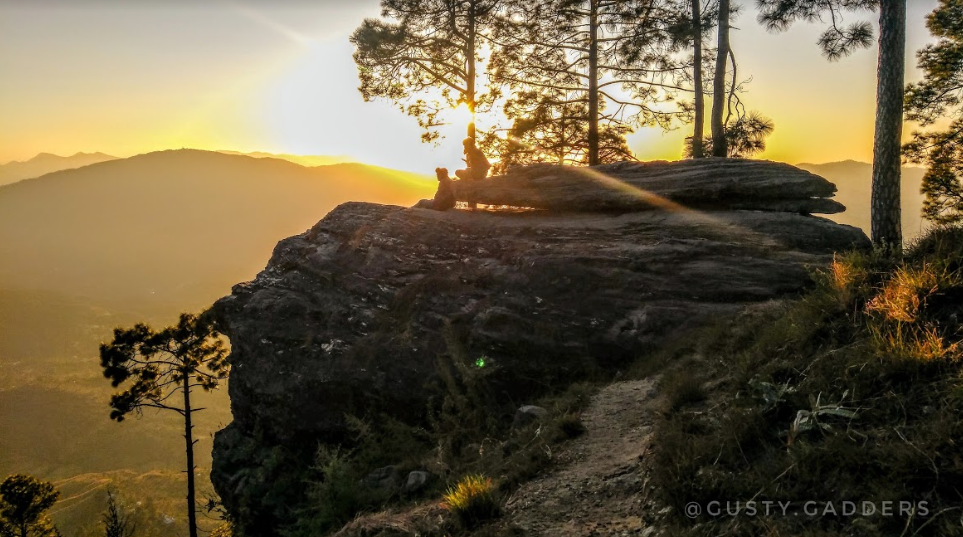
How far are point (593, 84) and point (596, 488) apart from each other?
19642 mm

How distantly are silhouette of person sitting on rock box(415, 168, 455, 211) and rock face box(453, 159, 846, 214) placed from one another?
12.3 inches

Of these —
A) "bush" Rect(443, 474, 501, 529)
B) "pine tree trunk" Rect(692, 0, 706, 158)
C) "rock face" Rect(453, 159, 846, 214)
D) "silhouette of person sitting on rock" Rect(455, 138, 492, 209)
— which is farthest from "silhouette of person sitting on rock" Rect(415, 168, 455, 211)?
"bush" Rect(443, 474, 501, 529)

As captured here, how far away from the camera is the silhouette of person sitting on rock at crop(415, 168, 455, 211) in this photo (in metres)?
18.4

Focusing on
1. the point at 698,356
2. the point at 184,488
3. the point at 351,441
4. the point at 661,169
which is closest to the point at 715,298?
the point at 698,356

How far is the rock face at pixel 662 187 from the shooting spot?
48.5 feet

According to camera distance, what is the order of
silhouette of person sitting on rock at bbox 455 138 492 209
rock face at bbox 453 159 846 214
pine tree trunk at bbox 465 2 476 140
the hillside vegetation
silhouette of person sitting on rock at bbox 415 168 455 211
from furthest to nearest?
pine tree trunk at bbox 465 2 476 140
silhouette of person sitting on rock at bbox 455 138 492 209
silhouette of person sitting on rock at bbox 415 168 455 211
rock face at bbox 453 159 846 214
the hillside vegetation

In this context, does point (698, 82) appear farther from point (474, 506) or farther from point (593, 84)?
point (474, 506)

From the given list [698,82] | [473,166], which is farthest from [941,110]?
[473,166]

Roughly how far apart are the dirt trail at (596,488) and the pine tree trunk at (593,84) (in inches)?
626

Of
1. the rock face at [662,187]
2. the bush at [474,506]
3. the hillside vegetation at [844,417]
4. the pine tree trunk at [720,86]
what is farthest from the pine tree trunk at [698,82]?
the bush at [474,506]

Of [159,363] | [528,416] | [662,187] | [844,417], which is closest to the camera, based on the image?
[844,417]

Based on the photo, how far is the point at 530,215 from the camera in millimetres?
17141

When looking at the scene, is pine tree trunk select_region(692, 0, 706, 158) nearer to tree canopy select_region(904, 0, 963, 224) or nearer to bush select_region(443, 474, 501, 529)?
tree canopy select_region(904, 0, 963, 224)

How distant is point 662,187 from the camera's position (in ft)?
51.7
